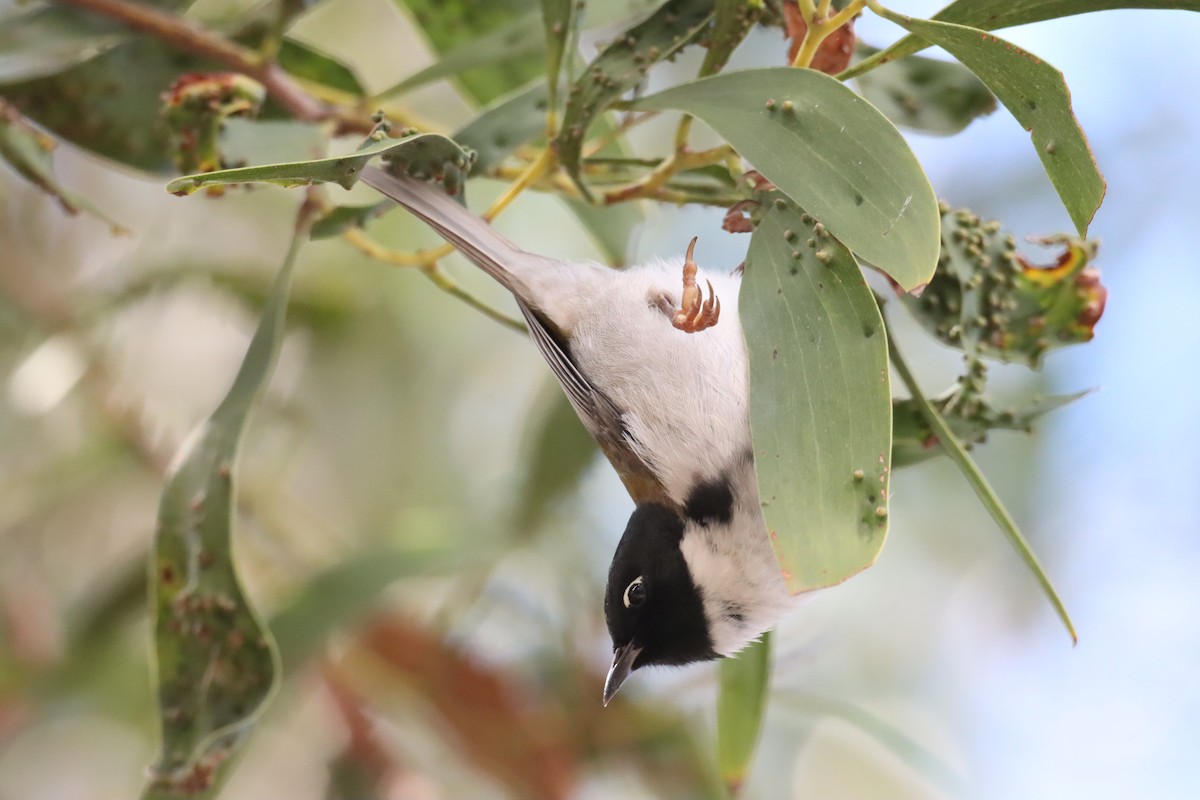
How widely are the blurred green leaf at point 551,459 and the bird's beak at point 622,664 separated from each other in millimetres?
561

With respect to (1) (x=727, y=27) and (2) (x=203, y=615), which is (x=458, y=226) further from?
(2) (x=203, y=615)

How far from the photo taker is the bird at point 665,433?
151 cm

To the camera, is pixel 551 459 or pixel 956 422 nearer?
pixel 956 422

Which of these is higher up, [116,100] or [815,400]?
[815,400]

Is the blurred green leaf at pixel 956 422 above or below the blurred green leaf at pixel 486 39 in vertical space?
below

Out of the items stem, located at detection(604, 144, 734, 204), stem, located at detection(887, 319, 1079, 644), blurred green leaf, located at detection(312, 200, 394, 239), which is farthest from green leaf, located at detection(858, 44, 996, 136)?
blurred green leaf, located at detection(312, 200, 394, 239)

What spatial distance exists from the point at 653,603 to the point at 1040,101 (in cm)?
93

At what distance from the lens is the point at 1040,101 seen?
3.09 ft

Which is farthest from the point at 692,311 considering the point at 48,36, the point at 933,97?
the point at 48,36

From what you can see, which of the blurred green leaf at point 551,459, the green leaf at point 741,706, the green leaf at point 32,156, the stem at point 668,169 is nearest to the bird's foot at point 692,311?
the stem at point 668,169

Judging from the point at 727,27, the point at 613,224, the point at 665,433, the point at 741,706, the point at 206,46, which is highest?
the point at 727,27

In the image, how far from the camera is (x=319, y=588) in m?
1.92

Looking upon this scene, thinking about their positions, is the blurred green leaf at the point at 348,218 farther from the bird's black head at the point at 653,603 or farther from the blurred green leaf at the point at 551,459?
the blurred green leaf at the point at 551,459

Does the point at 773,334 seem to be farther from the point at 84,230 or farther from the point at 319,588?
the point at 84,230
